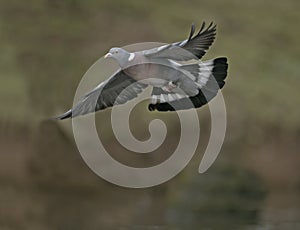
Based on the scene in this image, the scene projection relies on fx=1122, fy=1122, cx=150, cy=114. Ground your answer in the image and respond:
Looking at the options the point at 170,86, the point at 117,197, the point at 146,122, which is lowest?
the point at 170,86

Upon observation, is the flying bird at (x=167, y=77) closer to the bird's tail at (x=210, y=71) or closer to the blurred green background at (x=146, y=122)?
the bird's tail at (x=210, y=71)

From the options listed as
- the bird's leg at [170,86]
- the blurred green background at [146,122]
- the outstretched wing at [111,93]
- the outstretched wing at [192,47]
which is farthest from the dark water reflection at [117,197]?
the outstretched wing at [192,47]

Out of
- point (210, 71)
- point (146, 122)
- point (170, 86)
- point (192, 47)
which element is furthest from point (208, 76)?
point (146, 122)

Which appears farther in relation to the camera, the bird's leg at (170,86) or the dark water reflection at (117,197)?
the dark water reflection at (117,197)

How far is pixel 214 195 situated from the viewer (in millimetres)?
15648

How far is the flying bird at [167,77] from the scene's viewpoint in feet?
28.6

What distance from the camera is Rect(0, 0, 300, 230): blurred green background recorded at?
51.6ft

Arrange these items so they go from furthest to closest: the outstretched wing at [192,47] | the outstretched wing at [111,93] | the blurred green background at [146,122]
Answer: the blurred green background at [146,122] < the outstretched wing at [111,93] < the outstretched wing at [192,47]

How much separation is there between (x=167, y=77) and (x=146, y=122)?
932 centimetres

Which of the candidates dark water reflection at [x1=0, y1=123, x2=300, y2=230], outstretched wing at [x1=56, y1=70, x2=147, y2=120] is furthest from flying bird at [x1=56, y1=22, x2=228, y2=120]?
dark water reflection at [x1=0, y1=123, x2=300, y2=230]

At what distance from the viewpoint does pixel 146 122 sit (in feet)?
60.4

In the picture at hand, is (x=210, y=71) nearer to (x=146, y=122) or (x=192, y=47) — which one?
(x=192, y=47)

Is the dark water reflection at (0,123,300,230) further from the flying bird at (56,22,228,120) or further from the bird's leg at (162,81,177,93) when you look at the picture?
the bird's leg at (162,81,177,93)

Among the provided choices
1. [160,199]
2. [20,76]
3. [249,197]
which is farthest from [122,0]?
[249,197]
